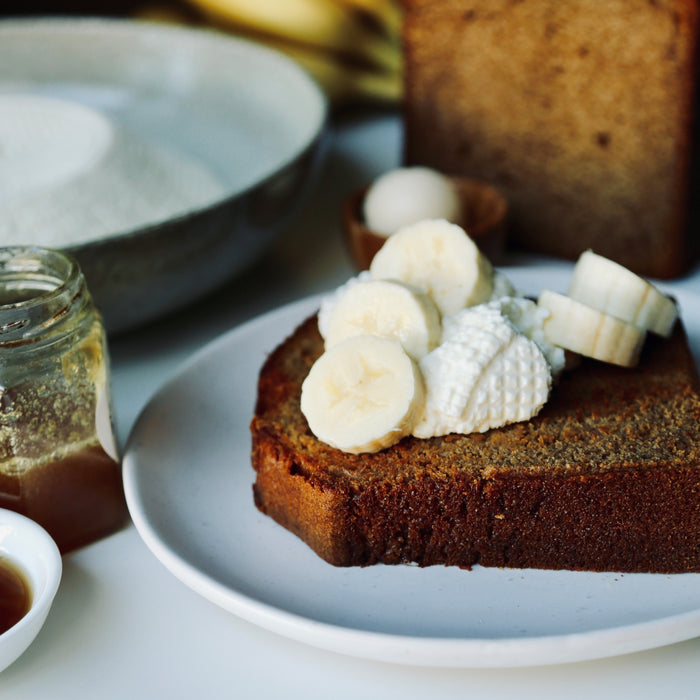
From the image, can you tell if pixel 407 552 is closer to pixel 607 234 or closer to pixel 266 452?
pixel 266 452

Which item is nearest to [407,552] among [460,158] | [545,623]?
[545,623]

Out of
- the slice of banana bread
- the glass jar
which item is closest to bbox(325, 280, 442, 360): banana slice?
the slice of banana bread

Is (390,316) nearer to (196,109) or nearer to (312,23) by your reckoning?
(196,109)

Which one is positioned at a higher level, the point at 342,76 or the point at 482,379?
the point at 482,379

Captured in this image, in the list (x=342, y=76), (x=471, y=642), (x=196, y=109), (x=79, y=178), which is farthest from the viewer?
(x=342, y=76)

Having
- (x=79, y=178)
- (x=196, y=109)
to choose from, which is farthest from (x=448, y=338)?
(x=196, y=109)

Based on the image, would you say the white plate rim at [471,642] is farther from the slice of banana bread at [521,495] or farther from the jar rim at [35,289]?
the jar rim at [35,289]
